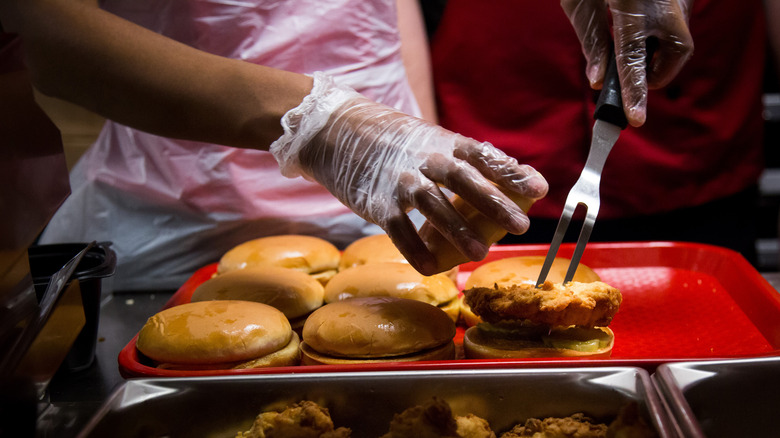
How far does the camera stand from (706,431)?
1.14 metres

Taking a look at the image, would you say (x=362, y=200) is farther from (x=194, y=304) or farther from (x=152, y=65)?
(x=152, y=65)

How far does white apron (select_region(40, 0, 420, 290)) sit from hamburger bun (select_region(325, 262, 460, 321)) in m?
0.57

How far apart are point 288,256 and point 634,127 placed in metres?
1.47

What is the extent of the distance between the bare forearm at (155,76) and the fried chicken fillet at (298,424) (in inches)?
Answer: 31.7

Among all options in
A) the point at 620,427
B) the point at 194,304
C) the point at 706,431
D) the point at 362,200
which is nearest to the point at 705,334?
the point at 706,431

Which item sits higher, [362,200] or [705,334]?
[362,200]

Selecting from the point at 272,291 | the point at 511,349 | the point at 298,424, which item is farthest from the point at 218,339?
the point at 511,349

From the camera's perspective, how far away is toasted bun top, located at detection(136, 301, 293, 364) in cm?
149

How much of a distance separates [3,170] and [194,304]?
712 millimetres

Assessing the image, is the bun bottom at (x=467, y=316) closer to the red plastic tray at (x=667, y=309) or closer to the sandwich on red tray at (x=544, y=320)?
the red plastic tray at (x=667, y=309)

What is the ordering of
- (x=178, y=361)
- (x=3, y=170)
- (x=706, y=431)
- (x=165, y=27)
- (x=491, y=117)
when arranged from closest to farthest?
(x=3, y=170) → (x=706, y=431) → (x=178, y=361) → (x=165, y=27) → (x=491, y=117)

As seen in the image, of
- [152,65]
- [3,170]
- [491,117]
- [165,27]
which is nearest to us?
[3,170]

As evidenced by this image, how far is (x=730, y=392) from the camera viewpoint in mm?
1165

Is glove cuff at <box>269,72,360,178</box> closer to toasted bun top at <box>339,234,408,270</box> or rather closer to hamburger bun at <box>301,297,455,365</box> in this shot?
hamburger bun at <box>301,297,455,365</box>
